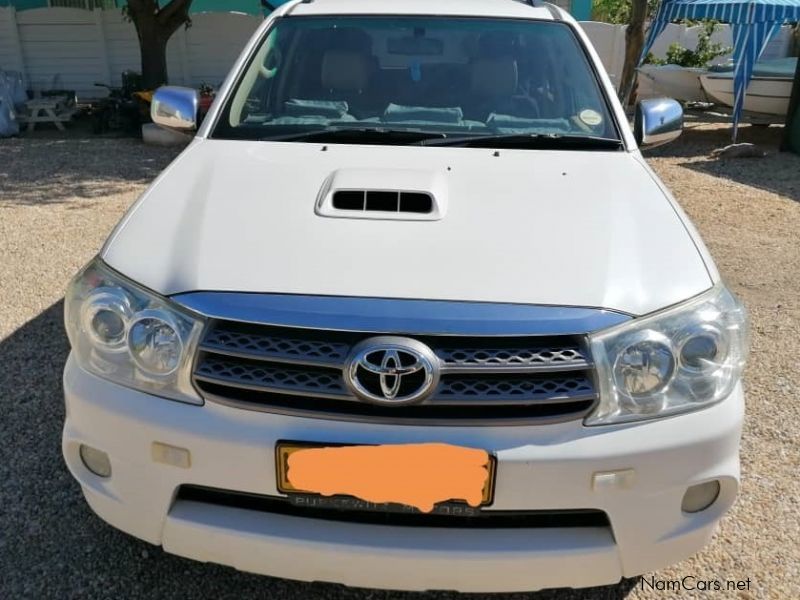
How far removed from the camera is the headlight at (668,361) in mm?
1812

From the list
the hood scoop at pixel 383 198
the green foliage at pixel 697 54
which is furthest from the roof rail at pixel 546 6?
the green foliage at pixel 697 54

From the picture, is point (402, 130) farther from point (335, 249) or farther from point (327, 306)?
→ point (327, 306)

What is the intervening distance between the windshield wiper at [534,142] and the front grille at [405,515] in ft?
4.97

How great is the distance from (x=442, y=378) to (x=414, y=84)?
1776 millimetres

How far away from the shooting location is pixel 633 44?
11.5 m

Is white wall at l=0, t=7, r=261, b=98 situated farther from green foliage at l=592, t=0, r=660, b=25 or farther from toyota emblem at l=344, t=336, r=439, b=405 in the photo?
toyota emblem at l=344, t=336, r=439, b=405

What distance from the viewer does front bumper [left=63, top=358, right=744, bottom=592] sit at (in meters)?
1.77

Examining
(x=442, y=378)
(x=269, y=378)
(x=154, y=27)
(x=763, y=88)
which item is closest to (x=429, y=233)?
(x=442, y=378)

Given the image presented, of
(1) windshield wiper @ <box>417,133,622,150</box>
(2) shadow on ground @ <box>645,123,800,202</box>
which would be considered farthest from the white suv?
(2) shadow on ground @ <box>645,123,800,202</box>

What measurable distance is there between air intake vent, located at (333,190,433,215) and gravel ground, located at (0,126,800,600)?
48.7 inches

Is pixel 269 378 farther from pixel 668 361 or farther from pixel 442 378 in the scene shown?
pixel 668 361

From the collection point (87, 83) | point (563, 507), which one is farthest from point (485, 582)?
point (87, 83)

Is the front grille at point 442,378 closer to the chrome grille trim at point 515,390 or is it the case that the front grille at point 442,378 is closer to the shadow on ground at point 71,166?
the chrome grille trim at point 515,390

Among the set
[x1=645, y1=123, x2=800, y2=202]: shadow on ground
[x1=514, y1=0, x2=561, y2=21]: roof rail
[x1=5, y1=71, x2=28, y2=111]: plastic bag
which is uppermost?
[x1=514, y1=0, x2=561, y2=21]: roof rail
